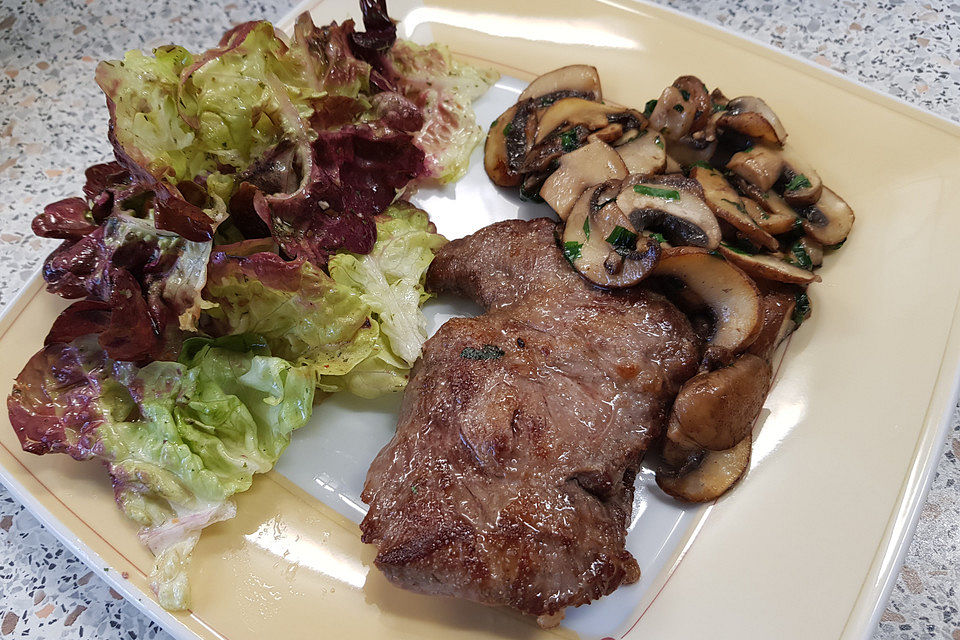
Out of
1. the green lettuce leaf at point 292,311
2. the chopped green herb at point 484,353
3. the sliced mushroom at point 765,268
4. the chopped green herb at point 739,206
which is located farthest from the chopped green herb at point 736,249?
the green lettuce leaf at point 292,311


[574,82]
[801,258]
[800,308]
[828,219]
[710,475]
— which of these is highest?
[574,82]

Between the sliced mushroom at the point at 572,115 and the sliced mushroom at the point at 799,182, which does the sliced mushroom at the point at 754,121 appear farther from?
the sliced mushroom at the point at 572,115

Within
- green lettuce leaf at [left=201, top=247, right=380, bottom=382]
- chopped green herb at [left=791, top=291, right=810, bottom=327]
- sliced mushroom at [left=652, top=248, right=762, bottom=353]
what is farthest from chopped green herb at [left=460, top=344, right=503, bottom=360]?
chopped green herb at [left=791, top=291, right=810, bottom=327]

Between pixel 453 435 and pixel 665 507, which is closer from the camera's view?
pixel 453 435

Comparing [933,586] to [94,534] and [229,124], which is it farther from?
[229,124]

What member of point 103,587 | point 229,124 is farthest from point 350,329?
point 103,587

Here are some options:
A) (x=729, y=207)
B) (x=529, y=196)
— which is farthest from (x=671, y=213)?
(x=529, y=196)

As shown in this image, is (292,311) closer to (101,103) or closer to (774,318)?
(774,318)
